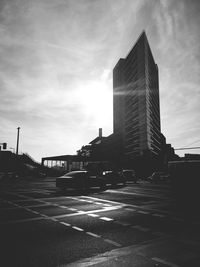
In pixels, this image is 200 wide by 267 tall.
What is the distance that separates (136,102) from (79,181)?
113 meters

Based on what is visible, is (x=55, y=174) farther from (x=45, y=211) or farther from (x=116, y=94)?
(x=116, y=94)

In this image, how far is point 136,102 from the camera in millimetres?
127250

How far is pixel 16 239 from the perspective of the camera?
5.29m

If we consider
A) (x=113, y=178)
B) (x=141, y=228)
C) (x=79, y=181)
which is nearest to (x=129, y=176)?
(x=113, y=178)

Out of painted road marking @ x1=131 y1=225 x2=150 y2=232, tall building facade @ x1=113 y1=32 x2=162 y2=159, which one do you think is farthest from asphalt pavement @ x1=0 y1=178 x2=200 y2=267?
tall building facade @ x1=113 y1=32 x2=162 y2=159

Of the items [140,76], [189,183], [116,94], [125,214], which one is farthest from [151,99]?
[125,214]

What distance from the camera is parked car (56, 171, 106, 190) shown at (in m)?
18.0

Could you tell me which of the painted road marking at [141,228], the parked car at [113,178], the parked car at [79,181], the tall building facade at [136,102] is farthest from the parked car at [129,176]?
the tall building facade at [136,102]

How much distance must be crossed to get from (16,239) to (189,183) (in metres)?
14.3

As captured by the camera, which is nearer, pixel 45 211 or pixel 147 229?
pixel 147 229

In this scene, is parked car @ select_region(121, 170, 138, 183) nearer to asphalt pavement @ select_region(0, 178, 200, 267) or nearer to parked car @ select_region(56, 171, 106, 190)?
parked car @ select_region(56, 171, 106, 190)

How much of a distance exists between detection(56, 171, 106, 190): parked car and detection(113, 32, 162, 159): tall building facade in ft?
266

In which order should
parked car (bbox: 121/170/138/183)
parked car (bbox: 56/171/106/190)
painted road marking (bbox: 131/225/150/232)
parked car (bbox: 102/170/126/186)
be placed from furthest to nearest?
parked car (bbox: 121/170/138/183)
parked car (bbox: 102/170/126/186)
parked car (bbox: 56/171/106/190)
painted road marking (bbox: 131/225/150/232)

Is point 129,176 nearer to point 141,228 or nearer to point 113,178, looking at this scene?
point 113,178
